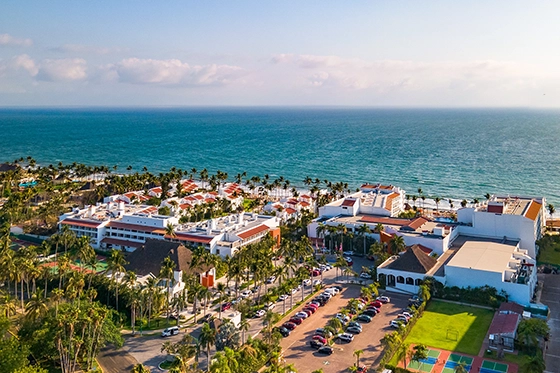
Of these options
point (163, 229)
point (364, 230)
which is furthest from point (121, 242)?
point (364, 230)

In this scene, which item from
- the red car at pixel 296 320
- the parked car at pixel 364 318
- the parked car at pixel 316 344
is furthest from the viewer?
the parked car at pixel 364 318

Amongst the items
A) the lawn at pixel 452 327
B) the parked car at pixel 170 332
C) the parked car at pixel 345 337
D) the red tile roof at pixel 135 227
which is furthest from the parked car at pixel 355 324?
the red tile roof at pixel 135 227

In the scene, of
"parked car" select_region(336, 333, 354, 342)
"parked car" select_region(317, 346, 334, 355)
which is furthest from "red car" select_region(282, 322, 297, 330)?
"parked car" select_region(317, 346, 334, 355)

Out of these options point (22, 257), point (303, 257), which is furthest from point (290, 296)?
point (22, 257)

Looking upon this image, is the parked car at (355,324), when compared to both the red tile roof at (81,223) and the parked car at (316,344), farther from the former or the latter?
the red tile roof at (81,223)

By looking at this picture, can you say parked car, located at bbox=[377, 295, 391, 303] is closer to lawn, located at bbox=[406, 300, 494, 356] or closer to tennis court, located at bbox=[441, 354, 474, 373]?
lawn, located at bbox=[406, 300, 494, 356]
